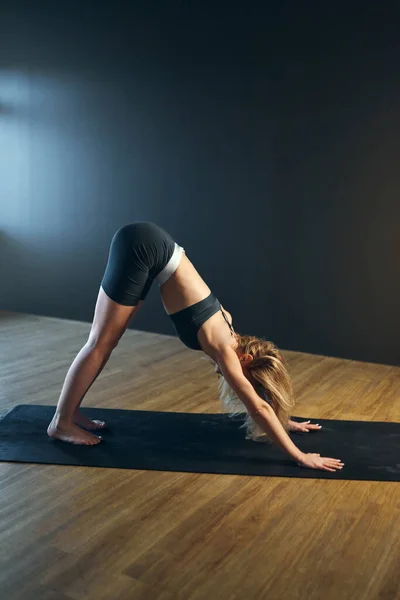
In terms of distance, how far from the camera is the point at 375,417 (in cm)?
314

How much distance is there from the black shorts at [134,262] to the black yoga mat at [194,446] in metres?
0.65

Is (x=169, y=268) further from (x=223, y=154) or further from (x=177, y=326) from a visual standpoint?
(x=223, y=154)

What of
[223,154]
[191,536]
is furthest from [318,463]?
[223,154]

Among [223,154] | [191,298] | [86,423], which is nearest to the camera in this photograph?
[191,298]

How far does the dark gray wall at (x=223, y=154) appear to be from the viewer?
423 centimetres

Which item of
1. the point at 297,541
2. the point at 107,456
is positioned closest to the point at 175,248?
the point at 107,456

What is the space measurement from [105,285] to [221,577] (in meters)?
1.31

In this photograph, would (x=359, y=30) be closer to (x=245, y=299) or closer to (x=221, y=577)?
(x=245, y=299)

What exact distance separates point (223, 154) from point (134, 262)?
2.48 meters

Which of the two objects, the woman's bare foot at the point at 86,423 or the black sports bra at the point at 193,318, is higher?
the black sports bra at the point at 193,318

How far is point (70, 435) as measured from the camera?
2.57 metres

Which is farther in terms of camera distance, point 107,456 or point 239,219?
point 239,219

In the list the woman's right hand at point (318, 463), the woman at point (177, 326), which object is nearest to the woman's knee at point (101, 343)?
the woman at point (177, 326)

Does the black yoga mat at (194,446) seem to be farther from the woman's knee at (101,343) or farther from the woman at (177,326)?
the woman's knee at (101,343)
